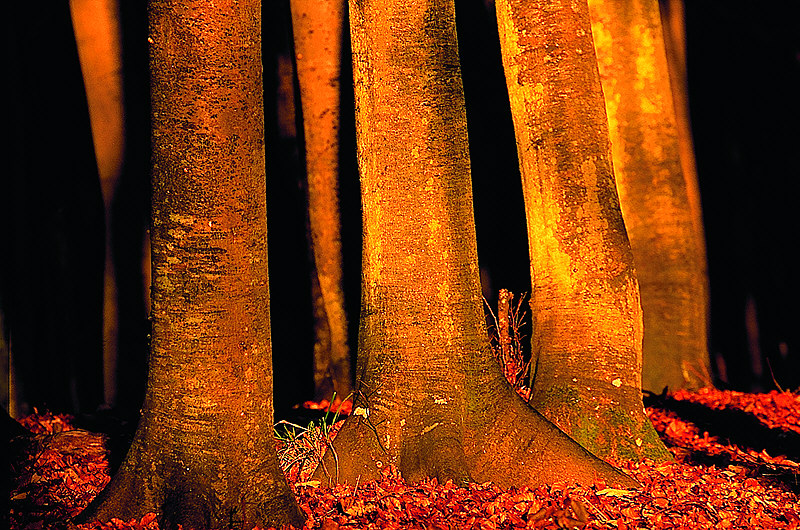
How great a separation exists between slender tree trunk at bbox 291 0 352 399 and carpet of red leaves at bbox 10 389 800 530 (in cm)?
334

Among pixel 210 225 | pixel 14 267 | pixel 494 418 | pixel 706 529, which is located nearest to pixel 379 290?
pixel 494 418

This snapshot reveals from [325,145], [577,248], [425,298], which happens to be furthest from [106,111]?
[577,248]

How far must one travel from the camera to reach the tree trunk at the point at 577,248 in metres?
5.79

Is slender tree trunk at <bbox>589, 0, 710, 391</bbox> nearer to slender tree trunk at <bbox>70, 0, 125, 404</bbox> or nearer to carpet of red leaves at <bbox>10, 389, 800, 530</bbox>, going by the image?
carpet of red leaves at <bbox>10, 389, 800, 530</bbox>

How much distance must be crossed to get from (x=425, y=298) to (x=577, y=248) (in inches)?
53.6

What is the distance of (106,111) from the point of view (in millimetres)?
9180

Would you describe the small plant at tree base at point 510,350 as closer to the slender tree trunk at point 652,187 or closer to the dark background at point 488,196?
the slender tree trunk at point 652,187

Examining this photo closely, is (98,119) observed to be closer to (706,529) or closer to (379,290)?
(379,290)

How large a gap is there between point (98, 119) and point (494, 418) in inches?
246

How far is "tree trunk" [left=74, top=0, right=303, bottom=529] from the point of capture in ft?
13.8

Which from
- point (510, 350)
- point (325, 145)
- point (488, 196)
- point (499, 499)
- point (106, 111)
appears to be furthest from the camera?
point (488, 196)

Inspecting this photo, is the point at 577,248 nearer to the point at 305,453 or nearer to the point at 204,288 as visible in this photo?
the point at 305,453

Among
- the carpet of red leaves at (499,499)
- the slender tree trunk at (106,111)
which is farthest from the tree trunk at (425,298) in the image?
the slender tree trunk at (106,111)

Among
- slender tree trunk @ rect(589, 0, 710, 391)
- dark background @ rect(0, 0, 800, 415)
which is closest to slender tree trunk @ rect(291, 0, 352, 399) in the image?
dark background @ rect(0, 0, 800, 415)
